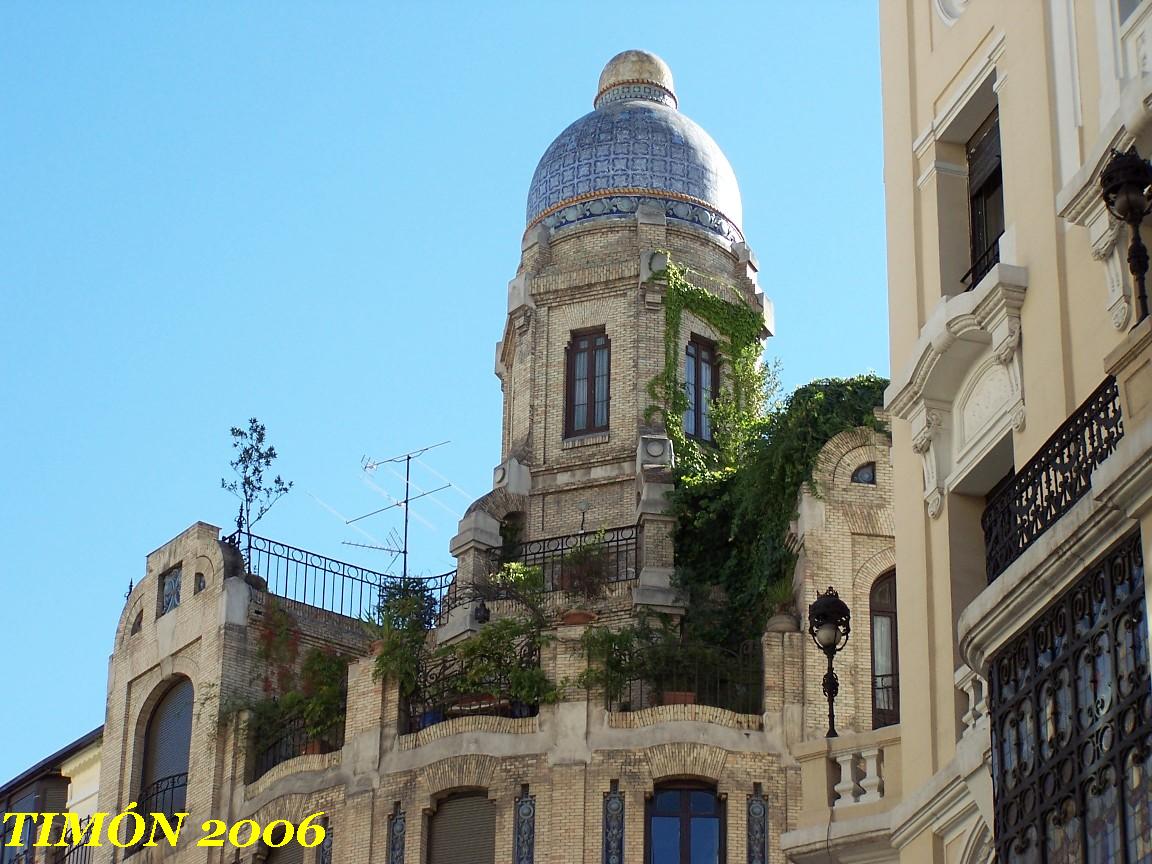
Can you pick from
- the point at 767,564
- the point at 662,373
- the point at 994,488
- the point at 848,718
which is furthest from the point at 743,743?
the point at 994,488

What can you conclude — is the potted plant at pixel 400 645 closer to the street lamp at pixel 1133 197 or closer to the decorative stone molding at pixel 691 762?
the decorative stone molding at pixel 691 762

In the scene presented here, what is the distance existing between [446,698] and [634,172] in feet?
39.4

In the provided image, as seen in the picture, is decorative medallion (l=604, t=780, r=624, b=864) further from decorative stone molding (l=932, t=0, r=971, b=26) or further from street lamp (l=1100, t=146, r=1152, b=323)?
street lamp (l=1100, t=146, r=1152, b=323)

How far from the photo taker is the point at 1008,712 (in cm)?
1541

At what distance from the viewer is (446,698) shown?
34938 mm

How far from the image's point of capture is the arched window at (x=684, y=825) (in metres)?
32.1

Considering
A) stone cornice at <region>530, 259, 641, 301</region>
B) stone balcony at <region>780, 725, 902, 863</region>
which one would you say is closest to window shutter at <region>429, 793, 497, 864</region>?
stone cornice at <region>530, 259, 641, 301</region>

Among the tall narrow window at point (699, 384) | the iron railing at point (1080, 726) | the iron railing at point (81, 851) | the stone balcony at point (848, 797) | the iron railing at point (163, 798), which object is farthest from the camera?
the tall narrow window at point (699, 384)

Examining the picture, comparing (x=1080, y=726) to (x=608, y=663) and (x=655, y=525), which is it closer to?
(x=608, y=663)

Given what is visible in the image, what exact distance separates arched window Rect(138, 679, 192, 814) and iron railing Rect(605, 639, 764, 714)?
8310 mm

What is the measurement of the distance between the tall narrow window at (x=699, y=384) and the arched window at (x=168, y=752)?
9.43m

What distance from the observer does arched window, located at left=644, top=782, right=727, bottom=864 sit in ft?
105

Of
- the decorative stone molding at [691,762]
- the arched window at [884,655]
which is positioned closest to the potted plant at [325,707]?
the decorative stone molding at [691,762]

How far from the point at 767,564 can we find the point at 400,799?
648 centimetres
